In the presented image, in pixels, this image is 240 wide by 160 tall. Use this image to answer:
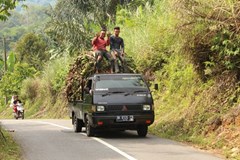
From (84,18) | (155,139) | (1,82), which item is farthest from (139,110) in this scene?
(1,82)

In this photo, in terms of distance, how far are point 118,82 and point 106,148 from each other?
3211 mm

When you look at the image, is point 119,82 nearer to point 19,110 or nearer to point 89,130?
point 89,130

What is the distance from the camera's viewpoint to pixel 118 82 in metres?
14.9

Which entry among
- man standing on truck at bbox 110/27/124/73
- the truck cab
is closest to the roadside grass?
the truck cab

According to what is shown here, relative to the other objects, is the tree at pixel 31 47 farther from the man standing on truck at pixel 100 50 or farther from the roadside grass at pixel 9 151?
the roadside grass at pixel 9 151

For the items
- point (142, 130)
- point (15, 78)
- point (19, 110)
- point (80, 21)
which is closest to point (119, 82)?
point (142, 130)

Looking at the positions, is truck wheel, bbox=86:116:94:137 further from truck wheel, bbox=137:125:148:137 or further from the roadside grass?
the roadside grass

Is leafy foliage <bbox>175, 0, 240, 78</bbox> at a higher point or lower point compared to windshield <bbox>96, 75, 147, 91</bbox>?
higher

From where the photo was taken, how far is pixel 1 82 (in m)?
55.9

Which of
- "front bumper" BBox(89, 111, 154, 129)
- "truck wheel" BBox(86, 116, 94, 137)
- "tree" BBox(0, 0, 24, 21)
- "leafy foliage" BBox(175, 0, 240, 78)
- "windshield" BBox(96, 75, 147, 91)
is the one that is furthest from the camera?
"truck wheel" BBox(86, 116, 94, 137)

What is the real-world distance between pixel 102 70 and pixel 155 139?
3.91 meters

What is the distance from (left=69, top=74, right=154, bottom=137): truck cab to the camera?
45.8 feet

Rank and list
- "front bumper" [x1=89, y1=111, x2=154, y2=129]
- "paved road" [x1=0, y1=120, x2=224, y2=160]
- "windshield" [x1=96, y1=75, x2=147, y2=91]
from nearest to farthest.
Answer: "paved road" [x1=0, y1=120, x2=224, y2=160] < "front bumper" [x1=89, y1=111, x2=154, y2=129] < "windshield" [x1=96, y1=75, x2=147, y2=91]

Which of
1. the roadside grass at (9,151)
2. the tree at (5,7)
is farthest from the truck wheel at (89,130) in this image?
the tree at (5,7)
